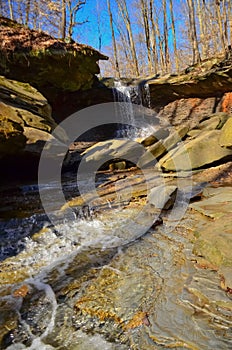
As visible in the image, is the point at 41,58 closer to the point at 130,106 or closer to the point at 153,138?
the point at 153,138

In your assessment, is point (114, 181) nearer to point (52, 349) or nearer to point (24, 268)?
point (24, 268)

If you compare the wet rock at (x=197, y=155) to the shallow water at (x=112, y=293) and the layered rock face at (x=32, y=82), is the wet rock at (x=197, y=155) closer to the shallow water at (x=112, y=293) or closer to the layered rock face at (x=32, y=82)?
the shallow water at (x=112, y=293)

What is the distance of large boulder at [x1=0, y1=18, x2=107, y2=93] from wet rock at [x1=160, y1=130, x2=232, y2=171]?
6416 millimetres

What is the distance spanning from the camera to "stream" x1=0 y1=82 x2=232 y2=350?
79.3 inches

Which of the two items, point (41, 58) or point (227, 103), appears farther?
point (227, 103)

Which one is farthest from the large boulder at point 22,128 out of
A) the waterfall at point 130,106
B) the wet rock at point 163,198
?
the waterfall at point 130,106

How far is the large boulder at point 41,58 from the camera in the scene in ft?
32.1

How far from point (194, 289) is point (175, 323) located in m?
0.45

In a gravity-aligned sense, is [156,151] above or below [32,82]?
below

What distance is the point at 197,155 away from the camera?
22.4 ft

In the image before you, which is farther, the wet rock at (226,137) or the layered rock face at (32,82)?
the wet rock at (226,137)

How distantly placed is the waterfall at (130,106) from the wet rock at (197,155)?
651cm

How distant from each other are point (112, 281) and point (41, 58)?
379 inches

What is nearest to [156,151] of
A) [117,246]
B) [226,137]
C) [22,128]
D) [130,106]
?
[226,137]
